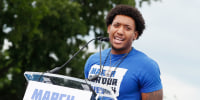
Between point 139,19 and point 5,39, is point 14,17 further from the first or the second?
point 139,19

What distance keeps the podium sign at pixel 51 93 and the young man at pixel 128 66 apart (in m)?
0.72

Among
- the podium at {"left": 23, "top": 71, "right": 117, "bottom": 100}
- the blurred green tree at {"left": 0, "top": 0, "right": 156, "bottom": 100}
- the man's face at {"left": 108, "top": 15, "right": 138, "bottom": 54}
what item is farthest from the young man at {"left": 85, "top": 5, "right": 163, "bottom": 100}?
the blurred green tree at {"left": 0, "top": 0, "right": 156, "bottom": 100}

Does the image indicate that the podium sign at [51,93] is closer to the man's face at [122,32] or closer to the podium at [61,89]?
the podium at [61,89]

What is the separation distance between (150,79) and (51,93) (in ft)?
3.08

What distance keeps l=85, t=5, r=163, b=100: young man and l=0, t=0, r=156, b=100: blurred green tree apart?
1582 centimetres

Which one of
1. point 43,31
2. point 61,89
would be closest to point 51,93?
point 61,89

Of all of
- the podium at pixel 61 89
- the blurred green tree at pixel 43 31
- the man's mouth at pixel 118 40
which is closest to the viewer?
the podium at pixel 61 89

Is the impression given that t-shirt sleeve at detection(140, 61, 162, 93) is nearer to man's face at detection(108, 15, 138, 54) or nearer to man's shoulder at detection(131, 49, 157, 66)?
man's shoulder at detection(131, 49, 157, 66)

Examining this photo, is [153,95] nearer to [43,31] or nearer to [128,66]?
[128,66]

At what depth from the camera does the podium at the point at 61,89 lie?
2826 millimetres

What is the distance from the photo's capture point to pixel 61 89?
116 inches

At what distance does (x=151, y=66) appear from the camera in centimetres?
354

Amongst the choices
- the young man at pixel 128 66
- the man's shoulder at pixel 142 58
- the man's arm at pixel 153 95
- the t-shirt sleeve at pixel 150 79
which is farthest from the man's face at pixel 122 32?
the man's arm at pixel 153 95

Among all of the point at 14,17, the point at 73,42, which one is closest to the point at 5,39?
the point at 14,17
